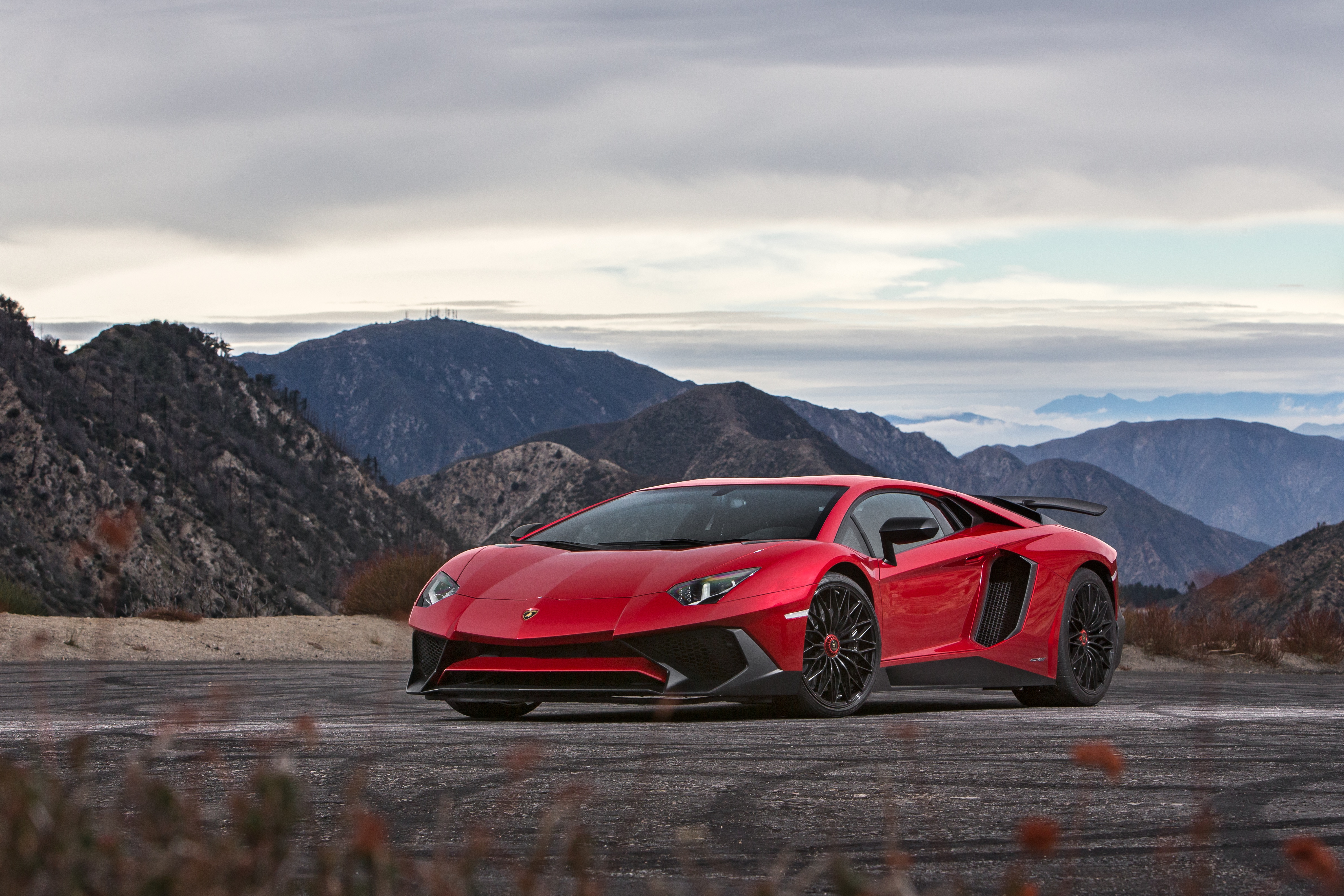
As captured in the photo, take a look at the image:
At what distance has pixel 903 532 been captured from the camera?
Result: 8.01m

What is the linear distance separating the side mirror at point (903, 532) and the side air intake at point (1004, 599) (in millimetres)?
481

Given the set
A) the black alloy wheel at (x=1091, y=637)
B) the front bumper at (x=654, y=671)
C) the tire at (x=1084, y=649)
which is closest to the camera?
the front bumper at (x=654, y=671)

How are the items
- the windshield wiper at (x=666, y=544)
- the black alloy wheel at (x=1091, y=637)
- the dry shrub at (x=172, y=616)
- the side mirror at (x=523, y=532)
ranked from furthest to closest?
the dry shrub at (x=172, y=616), the black alloy wheel at (x=1091, y=637), the side mirror at (x=523, y=532), the windshield wiper at (x=666, y=544)

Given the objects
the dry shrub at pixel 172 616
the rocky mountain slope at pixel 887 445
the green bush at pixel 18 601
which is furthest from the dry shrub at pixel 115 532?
the rocky mountain slope at pixel 887 445

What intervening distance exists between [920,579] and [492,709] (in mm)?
2408

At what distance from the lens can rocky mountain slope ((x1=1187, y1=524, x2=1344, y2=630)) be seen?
45094 mm

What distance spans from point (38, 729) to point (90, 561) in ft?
104

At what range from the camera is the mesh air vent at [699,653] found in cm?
709

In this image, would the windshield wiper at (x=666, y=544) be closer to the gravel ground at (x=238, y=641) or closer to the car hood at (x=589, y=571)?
the car hood at (x=589, y=571)

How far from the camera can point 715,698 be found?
23.3ft

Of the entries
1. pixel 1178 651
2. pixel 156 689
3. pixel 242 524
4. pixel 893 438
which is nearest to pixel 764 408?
pixel 893 438

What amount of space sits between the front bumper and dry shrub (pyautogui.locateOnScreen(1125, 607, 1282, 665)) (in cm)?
1377

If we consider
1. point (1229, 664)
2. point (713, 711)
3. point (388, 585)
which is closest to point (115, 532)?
point (713, 711)

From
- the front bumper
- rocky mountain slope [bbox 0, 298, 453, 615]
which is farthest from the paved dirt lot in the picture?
rocky mountain slope [bbox 0, 298, 453, 615]
